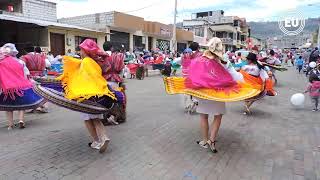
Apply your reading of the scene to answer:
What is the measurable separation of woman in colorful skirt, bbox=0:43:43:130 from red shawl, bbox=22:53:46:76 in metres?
1.31

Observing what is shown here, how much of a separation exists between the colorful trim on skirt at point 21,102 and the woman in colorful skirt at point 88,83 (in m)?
2.13

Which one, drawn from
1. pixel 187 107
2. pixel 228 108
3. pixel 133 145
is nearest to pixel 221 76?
pixel 133 145

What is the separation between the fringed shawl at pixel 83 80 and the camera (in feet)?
15.9

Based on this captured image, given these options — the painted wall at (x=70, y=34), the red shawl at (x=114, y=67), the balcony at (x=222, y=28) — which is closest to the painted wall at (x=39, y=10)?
the painted wall at (x=70, y=34)

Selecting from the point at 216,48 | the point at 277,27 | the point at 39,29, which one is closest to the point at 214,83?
the point at 216,48

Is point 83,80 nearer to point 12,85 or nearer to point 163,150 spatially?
point 163,150

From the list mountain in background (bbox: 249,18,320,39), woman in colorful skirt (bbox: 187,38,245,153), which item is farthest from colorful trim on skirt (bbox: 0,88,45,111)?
mountain in background (bbox: 249,18,320,39)

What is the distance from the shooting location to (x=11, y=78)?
A: 679 cm

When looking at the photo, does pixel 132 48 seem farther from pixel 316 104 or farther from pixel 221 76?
pixel 221 76

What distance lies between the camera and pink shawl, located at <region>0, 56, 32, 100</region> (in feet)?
22.1

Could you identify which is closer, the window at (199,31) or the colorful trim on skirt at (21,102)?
the colorful trim on skirt at (21,102)

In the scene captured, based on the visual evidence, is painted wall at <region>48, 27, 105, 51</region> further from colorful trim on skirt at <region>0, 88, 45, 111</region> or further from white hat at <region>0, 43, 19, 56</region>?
colorful trim on skirt at <region>0, 88, 45, 111</region>

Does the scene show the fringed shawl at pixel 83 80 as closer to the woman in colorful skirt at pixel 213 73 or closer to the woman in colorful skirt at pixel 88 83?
the woman in colorful skirt at pixel 88 83

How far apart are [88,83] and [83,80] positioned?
0.26 ft
